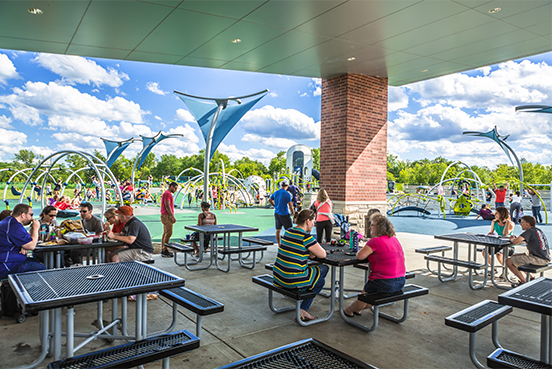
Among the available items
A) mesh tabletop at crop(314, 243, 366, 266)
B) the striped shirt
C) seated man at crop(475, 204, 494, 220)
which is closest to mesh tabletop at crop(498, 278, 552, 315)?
mesh tabletop at crop(314, 243, 366, 266)

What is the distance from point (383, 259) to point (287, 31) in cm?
475

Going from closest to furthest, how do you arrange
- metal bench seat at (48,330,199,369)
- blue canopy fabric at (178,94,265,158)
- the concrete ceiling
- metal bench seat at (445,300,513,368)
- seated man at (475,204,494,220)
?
metal bench seat at (48,330,199,369) → metal bench seat at (445,300,513,368) → the concrete ceiling → blue canopy fabric at (178,94,265,158) → seated man at (475,204,494,220)

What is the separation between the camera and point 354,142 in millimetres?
10211

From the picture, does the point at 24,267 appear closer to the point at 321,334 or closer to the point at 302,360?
the point at 321,334

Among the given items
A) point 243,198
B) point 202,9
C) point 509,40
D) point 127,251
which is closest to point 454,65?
point 509,40

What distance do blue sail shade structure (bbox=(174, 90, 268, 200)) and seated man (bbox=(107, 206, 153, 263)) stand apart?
6907 millimetres

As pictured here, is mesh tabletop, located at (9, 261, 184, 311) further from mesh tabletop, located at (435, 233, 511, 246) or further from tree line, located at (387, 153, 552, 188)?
tree line, located at (387, 153, 552, 188)

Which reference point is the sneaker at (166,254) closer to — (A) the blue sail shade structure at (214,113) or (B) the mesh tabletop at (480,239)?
(A) the blue sail shade structure at (214,113)

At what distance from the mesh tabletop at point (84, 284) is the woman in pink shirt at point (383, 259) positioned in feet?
7.35

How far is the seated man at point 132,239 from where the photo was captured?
17.8ft

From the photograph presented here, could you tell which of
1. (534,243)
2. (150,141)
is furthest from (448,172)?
(534,243)

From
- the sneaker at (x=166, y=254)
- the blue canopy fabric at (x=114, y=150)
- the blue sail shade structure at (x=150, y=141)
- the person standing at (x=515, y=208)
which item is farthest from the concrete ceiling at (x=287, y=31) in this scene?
the blue canopy fabric at (x=114, y=150)

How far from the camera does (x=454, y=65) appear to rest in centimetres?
934

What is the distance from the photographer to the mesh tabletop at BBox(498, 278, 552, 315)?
2906mm
